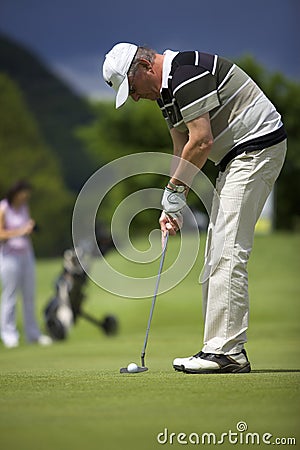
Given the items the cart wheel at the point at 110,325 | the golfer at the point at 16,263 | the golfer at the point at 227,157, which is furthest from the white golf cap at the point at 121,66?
the cart wheel at the point at 110,325

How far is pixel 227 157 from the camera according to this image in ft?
11.1

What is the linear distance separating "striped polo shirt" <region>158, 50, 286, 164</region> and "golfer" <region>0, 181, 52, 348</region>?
4585 millimetres

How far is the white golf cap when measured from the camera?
324cm

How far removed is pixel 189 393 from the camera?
2.68 m

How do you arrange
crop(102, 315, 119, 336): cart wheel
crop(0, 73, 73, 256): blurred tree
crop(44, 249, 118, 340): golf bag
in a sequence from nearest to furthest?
crop(44, 249, 118, 340): golf bag → crop(102, 315, 119, 336): cart wheel → crop(0, 73, 73, 256): blurred tree

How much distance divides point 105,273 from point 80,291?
1090 millimetres

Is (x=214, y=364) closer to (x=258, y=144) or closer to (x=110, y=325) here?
(x=258, y=144)

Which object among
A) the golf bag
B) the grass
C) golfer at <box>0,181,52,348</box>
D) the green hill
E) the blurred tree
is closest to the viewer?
the grass

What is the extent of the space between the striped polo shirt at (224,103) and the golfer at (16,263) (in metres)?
4.58

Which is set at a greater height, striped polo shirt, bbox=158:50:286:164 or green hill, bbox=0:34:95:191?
green hill, bbox=0:34:95:191

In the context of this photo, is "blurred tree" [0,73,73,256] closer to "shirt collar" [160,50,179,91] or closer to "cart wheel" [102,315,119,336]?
"cart wheel" [102,315,119,336]

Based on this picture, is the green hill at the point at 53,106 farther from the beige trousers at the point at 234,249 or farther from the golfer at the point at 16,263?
the beige trousers at the point at 234,249

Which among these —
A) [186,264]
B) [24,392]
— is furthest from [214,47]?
[24,392]

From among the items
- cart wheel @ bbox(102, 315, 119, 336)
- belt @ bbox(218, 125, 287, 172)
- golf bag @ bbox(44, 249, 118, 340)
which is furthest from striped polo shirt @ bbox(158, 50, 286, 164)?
cart wheel @ bbox(102, 315, 119, 336)
